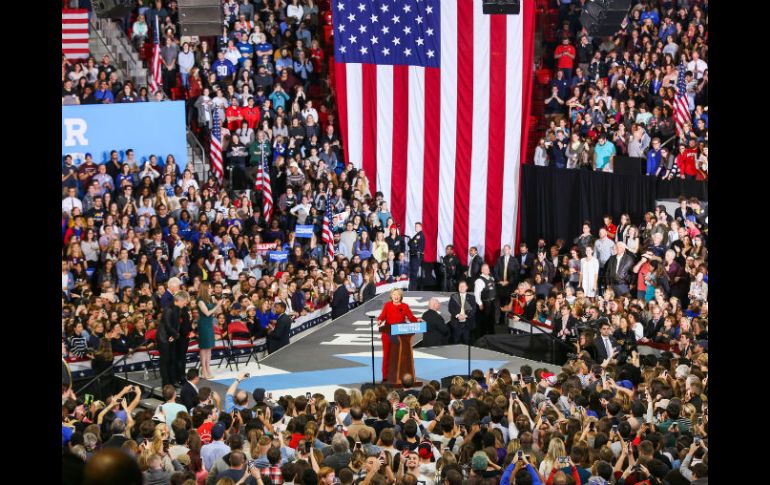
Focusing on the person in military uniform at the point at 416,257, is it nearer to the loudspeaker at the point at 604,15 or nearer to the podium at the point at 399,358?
the loudspeaker at the point at 604,15

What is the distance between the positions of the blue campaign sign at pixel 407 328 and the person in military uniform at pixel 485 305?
4.91m

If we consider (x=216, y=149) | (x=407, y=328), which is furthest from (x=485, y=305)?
(x=216, y=149)

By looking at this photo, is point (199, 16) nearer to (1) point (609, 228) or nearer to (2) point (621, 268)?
(1) point (609, 228)

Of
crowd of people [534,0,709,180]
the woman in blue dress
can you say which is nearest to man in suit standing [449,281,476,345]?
the woman in blue dress

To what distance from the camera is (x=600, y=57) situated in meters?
28.0

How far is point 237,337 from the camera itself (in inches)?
757

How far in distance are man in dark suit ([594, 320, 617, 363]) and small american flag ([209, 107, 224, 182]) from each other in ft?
35.8

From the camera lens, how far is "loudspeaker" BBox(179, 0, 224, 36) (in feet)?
81.3

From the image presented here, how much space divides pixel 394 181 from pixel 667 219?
692 centimetres

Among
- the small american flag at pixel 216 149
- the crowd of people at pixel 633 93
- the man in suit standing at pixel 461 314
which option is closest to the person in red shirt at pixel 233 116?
the small american flag at pixel 216 149

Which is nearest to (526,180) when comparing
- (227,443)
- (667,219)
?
(667,219)

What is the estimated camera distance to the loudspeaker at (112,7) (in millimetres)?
23484

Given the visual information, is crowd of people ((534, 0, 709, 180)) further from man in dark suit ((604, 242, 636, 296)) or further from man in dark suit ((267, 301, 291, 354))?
man in dark suit ((267, 301, 291, 354))

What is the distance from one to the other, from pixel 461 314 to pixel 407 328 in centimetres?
382
